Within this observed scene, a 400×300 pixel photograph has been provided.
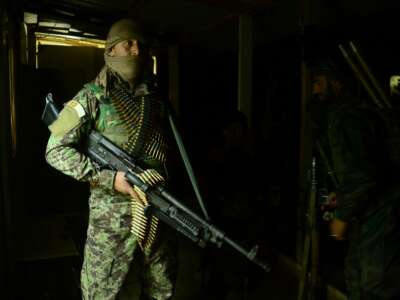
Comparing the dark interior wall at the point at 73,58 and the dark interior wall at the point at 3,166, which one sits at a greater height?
the dark interior wall at the point at 73,58

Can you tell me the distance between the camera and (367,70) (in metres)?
2.36

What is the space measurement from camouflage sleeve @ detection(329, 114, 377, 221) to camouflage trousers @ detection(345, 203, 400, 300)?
0.35ft

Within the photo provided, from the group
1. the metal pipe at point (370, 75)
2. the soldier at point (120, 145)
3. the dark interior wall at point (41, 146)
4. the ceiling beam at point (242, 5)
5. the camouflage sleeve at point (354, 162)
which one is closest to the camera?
the camouflage sleeve at point (354, 162)

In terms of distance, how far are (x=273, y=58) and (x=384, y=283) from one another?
2.77m

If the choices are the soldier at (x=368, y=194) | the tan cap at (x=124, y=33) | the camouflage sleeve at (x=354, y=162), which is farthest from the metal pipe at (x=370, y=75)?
the tan cap at (x=124, y=33)

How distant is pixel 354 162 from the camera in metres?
2.06

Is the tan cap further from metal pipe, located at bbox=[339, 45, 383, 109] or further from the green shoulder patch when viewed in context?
metal pipe, located at bbox=[339, 45, 383, 109]

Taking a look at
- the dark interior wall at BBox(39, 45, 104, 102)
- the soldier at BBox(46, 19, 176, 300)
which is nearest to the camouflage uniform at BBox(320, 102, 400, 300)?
the soldier at BBox(46, 19, 176, 300)

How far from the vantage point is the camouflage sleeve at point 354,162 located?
2.05 meters

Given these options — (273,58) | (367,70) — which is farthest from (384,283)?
(273,58)

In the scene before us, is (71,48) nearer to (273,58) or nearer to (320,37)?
(273,58)

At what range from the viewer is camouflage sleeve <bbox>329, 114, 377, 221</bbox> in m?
2.05

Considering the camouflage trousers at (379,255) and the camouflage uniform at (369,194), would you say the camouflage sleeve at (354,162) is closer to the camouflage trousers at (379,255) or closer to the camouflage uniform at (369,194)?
the camouflage uniform at (369,194)

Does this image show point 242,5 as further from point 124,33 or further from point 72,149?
point 72,149
